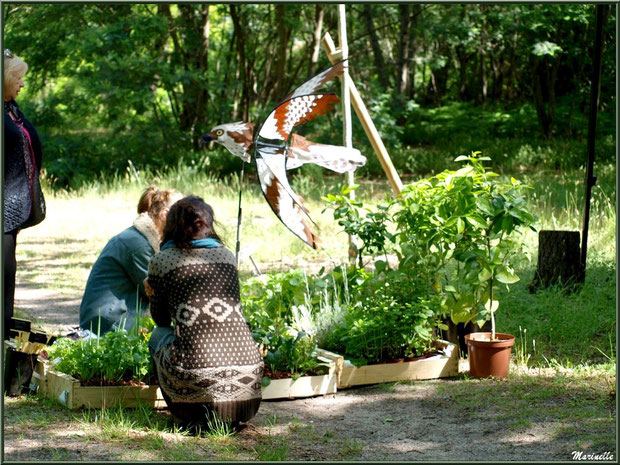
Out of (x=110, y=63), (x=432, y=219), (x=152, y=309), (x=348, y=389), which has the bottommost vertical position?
(x=348, y=389)

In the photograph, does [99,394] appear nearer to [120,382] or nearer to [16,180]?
[120,382]

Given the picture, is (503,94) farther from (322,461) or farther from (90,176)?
(322,461)

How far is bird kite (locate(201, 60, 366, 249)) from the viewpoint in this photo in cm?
431

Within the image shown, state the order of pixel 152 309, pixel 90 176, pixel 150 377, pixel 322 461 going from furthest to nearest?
pixel 90 176, pixel 150 377, pixel 152 309, pixel 322 461

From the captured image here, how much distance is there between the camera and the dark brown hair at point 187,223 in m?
3.47

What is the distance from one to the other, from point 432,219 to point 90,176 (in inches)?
489

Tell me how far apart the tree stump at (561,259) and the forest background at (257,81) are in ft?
24.1

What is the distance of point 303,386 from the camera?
13.6ft

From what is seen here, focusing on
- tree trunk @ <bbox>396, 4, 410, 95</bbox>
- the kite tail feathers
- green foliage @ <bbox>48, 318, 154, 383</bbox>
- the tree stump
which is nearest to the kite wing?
the kite tail feathers

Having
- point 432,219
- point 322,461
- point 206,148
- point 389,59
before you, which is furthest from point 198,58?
point 322,461

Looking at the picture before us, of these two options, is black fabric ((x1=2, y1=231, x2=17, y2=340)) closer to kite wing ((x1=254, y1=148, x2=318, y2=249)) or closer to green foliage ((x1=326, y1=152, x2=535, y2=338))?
kite wing ((x1=254, y1=148, x2=318, y2=249))

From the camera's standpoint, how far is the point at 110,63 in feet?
45.1

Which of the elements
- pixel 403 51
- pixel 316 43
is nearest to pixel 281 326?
pixel 316 43

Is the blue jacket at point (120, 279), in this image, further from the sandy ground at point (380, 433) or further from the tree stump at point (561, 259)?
the tree stump at point (561, 259)
